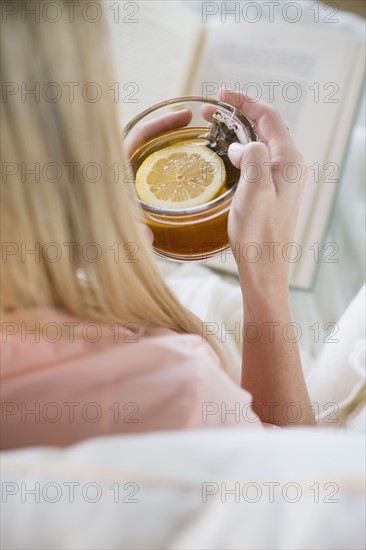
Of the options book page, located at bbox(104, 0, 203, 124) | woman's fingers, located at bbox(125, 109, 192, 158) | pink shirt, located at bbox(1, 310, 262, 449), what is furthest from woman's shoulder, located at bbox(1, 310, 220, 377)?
book page, located at bbox(104, 0, 203, 124)

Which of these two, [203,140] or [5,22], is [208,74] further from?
[5,22]

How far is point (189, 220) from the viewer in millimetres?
579

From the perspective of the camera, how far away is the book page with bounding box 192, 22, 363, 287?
97 centimetres

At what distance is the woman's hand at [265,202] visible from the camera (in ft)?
1.94

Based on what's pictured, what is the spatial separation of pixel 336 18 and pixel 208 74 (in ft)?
0.71

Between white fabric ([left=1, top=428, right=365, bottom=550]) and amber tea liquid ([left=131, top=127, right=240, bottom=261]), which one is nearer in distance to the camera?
white fabric ([left=1, top=428, right=365, bottom=550])

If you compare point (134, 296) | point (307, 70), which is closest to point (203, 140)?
point (134, 296)

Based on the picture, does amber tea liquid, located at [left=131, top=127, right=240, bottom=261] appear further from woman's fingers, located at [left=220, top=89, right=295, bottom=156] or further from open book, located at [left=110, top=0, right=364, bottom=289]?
open book, located at [left=110, top=0, right=364, bottom=289]

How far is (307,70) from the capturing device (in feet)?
3.34

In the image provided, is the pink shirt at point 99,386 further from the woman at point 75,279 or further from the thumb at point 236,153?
the thumb at point 236,153

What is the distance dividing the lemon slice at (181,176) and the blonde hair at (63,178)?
0.48ft

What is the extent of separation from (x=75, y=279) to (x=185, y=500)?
6.7 inches

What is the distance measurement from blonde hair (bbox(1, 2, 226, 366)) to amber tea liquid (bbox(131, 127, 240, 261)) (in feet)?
0.41

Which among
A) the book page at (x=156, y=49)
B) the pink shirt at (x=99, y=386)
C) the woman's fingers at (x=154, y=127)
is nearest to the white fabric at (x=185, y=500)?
the pink shirt at (x=99, y=386)
